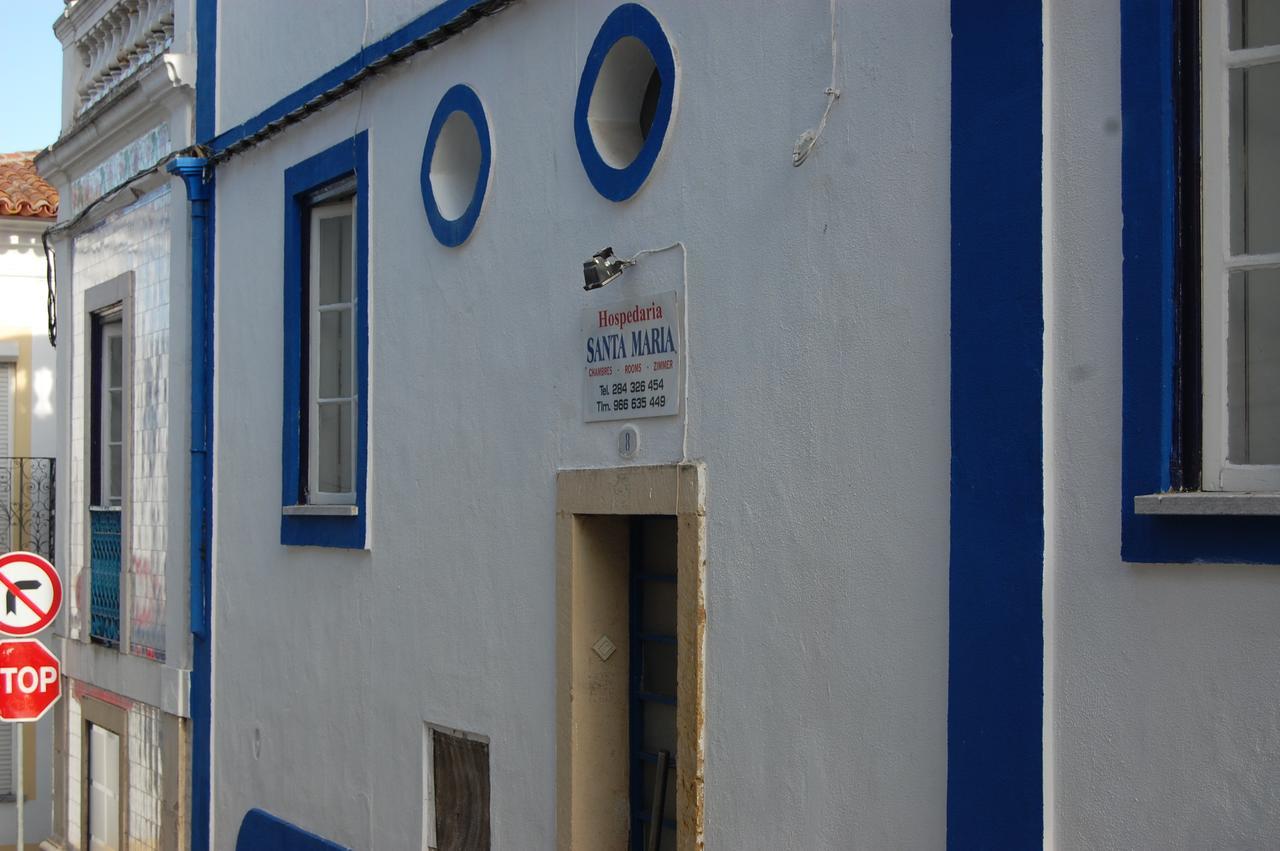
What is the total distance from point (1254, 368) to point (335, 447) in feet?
20.7

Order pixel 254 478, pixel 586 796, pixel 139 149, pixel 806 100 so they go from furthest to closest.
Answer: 1. pixel 139 149
2. pixel 254 478
3. pixel 586 796
4. pixel 806 100

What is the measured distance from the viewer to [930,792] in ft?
17.0

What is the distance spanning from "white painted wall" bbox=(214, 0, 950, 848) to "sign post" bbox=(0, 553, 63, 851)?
106 centimetres

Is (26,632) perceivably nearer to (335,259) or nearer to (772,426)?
(335,259)

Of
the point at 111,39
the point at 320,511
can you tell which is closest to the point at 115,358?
the point at 111,39

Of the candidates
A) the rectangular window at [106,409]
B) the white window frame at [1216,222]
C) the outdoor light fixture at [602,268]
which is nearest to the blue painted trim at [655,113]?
the outdoor light fixture at [602,268]

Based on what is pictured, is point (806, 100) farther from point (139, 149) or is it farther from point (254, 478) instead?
point (139, 149)

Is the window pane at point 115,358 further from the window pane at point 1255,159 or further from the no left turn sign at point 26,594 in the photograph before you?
the window pane at point 1255,159

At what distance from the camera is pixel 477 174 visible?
8352 mm

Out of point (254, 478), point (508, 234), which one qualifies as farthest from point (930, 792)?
point (254, 478)

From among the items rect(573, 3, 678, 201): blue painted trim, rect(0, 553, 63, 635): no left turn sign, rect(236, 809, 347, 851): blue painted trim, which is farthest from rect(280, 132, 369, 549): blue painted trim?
rect(573, 3, 678, 201): blue painted trim

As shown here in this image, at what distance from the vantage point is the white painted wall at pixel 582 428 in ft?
17.5

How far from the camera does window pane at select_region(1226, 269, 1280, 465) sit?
4.38m

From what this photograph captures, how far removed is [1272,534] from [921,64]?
1.92m
